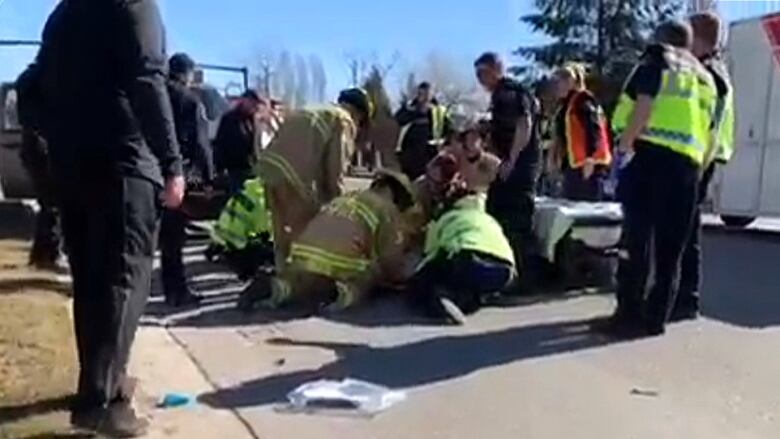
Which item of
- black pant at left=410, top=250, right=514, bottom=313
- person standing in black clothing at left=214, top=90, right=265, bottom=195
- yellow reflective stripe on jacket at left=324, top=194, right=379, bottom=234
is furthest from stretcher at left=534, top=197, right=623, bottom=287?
person standing in black clothing at left=214, top=90, right=265, bottom=195

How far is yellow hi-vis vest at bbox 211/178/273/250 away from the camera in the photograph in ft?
38.0

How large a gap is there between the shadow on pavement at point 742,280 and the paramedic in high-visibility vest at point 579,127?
57.9 inches

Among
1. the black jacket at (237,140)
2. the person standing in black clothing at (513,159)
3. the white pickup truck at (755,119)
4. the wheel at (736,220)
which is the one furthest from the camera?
the wheel at (736,220)

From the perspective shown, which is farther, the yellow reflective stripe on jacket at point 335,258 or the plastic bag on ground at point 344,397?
the yellow reflective stripe on jacket at point 335,258

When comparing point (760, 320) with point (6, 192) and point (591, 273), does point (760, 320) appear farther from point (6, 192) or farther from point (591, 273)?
point (6, 192)

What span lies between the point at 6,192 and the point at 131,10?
1381 centimetres

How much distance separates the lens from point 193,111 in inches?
419

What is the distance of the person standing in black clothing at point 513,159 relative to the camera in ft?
34.8

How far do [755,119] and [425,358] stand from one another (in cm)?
1129

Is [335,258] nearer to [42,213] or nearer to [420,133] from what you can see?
[420,133]

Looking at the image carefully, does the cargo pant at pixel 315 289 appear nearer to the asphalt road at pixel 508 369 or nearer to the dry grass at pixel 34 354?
the asphalt road at pixel 508 369

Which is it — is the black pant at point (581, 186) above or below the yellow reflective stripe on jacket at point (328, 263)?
above

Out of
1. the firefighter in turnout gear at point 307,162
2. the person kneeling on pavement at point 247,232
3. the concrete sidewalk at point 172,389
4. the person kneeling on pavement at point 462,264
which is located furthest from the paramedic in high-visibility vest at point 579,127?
the concrete sidewalk at point 172,389

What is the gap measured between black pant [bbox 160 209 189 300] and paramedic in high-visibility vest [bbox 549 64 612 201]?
335cm
